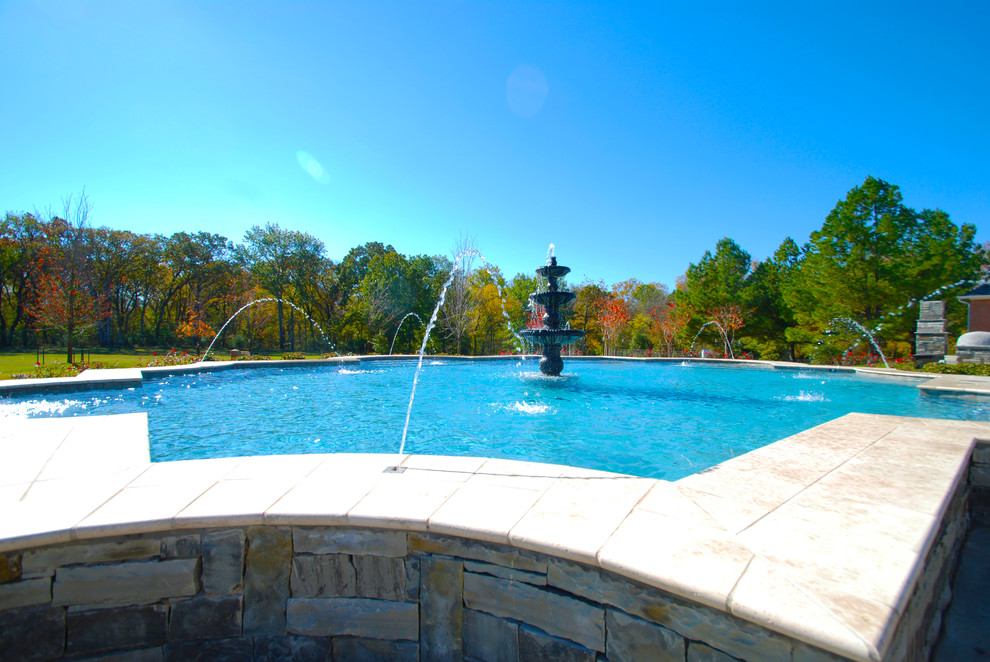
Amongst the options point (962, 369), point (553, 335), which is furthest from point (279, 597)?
point (962, 369)

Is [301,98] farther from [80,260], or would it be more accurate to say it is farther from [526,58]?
[80,260]

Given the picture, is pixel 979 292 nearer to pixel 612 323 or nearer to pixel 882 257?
pixel 882 257

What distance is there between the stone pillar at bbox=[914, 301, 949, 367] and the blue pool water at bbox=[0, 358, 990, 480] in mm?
4093

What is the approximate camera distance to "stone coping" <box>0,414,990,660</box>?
4.44ft

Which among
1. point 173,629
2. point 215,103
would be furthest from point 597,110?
point 173,629

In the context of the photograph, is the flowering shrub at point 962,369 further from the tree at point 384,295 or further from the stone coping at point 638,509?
the tree at point 384,295

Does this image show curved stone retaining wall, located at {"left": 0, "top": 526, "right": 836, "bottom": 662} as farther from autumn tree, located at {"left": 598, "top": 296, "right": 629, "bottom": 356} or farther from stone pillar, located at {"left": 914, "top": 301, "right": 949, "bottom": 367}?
autumn tree, located at {"left": 598, "top": 296, "right": 629, "bottom": 356}

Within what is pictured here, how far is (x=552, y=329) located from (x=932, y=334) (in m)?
12.2

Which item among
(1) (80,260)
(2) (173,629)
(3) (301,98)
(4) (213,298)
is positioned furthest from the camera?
(4) (213,298)

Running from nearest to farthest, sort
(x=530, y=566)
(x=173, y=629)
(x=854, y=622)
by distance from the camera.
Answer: (x=854, y=622), (x=530, y=566), (x=173, y=629)

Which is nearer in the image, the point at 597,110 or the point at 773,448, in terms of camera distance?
the point at 773,448

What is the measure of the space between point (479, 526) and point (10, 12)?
11468mm

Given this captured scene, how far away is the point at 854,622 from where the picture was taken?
1.18m

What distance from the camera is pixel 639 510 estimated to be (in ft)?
6.46
